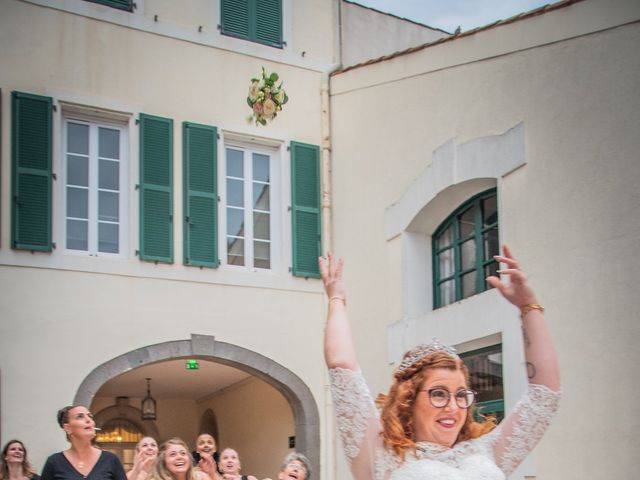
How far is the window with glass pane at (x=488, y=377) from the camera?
9961 millimetres

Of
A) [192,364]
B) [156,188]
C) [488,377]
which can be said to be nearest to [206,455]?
[488,377]

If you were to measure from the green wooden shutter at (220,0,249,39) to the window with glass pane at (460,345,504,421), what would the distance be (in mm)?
4255

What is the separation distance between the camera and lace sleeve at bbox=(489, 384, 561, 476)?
304 centimetres

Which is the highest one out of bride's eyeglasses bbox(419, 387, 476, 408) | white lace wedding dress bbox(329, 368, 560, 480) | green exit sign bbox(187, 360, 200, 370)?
green exit sign bbox(187, 360, 200, 370)

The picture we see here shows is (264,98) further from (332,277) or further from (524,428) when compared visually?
(524,428)

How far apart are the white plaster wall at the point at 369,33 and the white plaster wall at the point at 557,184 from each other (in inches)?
45.4

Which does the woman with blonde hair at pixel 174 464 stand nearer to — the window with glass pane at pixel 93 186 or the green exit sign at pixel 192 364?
the window with glass pane at pixel 93 186

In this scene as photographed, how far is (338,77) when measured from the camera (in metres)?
12.4

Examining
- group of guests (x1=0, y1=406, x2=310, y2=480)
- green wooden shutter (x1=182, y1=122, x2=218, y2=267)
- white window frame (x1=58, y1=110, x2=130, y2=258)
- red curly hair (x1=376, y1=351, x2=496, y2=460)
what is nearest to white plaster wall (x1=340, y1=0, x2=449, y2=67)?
green wooden shutter (x1=182, y1=122, x2=218, y2=267)

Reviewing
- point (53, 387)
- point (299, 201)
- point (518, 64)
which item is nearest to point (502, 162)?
point (518, 64)

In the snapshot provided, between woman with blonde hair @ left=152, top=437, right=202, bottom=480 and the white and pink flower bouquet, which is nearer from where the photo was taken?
woman with blonde hair @ left=152, top=437, right=202, bottom=480

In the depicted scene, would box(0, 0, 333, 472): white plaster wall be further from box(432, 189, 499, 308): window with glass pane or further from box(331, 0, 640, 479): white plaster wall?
box(432, 189, 499, 308): window with glass pane

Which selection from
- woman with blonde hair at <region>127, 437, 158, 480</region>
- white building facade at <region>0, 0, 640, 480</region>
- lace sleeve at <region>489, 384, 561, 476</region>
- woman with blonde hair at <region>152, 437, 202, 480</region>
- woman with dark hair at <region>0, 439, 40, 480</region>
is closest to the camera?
lace sleeve at <region>489, 384, 561, 476</region>

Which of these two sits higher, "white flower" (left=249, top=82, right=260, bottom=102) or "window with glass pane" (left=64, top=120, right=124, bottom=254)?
"white flower" (left=249, top=82, right=260, bottom=102)
